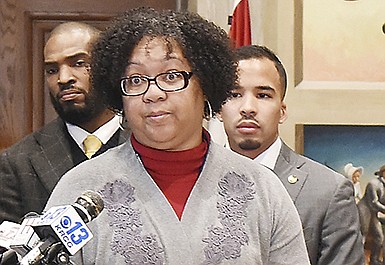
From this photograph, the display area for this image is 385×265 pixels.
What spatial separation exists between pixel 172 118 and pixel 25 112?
189cm

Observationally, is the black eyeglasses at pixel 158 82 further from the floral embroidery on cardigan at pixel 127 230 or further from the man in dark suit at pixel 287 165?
the man in dark suit at pixel 287 165

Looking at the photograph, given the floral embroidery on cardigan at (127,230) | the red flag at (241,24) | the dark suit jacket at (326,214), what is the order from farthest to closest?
the red flag at (241,24) < the dark suit jacket at (326,214) < the floral embroidery on cardigan at (127,230)

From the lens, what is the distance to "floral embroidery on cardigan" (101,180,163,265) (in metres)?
1.47

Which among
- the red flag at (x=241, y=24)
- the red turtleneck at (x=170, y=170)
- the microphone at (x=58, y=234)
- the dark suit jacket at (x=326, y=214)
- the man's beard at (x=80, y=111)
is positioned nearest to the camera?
the microphone at (x=58, y=234)

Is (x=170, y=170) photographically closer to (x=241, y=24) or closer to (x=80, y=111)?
(x=80, y=111)

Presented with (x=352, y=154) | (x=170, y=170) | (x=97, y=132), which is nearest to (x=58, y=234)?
(x=170, y=170)

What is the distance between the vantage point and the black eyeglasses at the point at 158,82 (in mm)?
1533

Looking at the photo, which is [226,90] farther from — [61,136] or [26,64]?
[26,64]

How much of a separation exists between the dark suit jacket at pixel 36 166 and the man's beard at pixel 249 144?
12.7 inches

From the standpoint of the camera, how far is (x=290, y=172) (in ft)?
7.24

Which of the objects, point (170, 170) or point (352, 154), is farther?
point (352, 154)

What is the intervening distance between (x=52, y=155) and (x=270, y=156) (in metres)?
0.57

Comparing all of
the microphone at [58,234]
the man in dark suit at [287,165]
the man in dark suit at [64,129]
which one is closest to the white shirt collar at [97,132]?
the man in dark suit at [64,129]

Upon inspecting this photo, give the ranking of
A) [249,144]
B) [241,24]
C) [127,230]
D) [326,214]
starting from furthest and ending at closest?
[241,24], [249,144], [326,214], [127,230]
